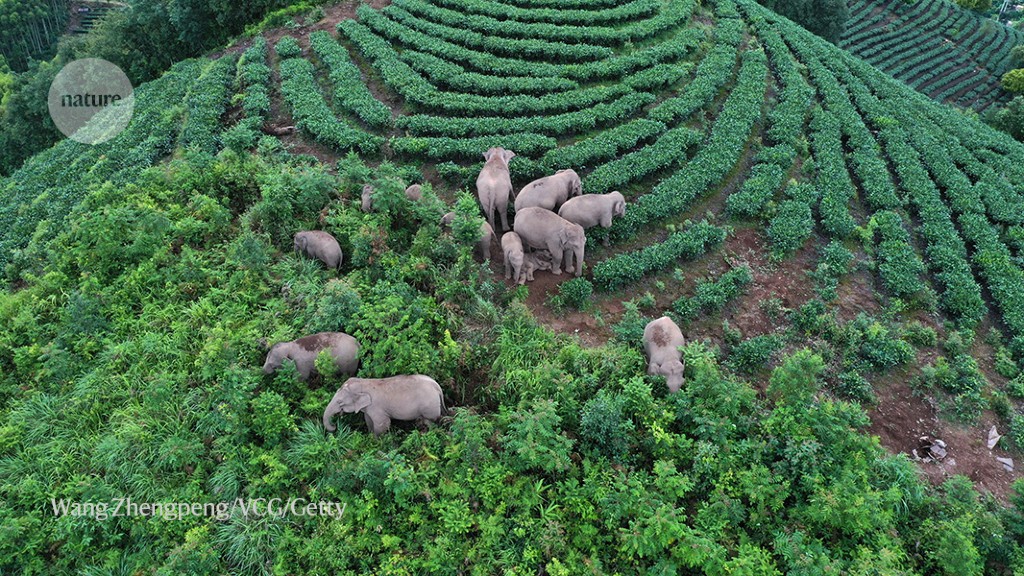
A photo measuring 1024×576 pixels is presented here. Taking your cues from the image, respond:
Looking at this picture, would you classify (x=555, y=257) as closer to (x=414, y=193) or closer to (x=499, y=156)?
(x=499, y=156)

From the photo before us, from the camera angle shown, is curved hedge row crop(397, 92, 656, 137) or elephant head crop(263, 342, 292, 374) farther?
curved hedge row crop(397, 92, 656, 137)

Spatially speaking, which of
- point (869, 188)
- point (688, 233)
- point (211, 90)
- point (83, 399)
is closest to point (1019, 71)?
point (869, 188)

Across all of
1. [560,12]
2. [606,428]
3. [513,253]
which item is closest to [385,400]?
[606,428]

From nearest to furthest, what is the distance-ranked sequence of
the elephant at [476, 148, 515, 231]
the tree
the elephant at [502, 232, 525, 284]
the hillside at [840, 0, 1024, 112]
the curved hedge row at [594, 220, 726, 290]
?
the elephant at [502, 232, 525, 284] → the curved hedge row at [594, 220, 726, 290] → the elephant at [476, 148, 515, 231] → the tree → the hillside at [840, 0, 1024, 112]

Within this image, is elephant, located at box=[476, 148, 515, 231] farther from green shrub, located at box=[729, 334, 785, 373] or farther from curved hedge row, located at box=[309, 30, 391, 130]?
green shrub, located at box=[729, 334, 785, 373]

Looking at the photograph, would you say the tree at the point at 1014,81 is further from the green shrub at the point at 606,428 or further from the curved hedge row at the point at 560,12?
the green shrub at the point at 606,428

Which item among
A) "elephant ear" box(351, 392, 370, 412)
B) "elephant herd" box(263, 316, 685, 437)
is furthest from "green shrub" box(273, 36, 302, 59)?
"elephant ear" box(351, 392, 370, 412)
